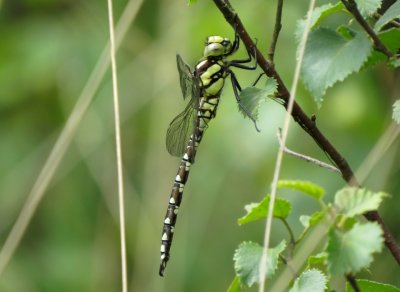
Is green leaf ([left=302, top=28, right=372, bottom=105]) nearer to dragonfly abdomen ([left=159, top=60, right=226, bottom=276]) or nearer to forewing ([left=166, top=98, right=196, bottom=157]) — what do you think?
dragonfly abdomen ([left=159, top=60, right=226, bottom=276])

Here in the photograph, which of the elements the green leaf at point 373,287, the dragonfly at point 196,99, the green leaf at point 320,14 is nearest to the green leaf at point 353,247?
the green leaf at point 373,287

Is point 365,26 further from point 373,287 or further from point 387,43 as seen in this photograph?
point 373,287

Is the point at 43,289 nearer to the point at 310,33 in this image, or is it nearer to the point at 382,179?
the point at 382,179

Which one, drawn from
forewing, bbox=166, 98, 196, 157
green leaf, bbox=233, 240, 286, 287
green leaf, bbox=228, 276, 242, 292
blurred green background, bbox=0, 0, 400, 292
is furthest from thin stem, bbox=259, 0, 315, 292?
blurred green background, bbox=0, 0, 400, 292

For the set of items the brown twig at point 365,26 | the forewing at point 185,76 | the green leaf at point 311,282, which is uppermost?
the brown twig at point 365,26

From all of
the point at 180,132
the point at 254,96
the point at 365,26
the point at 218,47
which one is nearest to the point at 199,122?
the point at 180,132

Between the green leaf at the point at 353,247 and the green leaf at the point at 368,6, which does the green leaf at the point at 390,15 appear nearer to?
the green leaf at the point at 368,6
